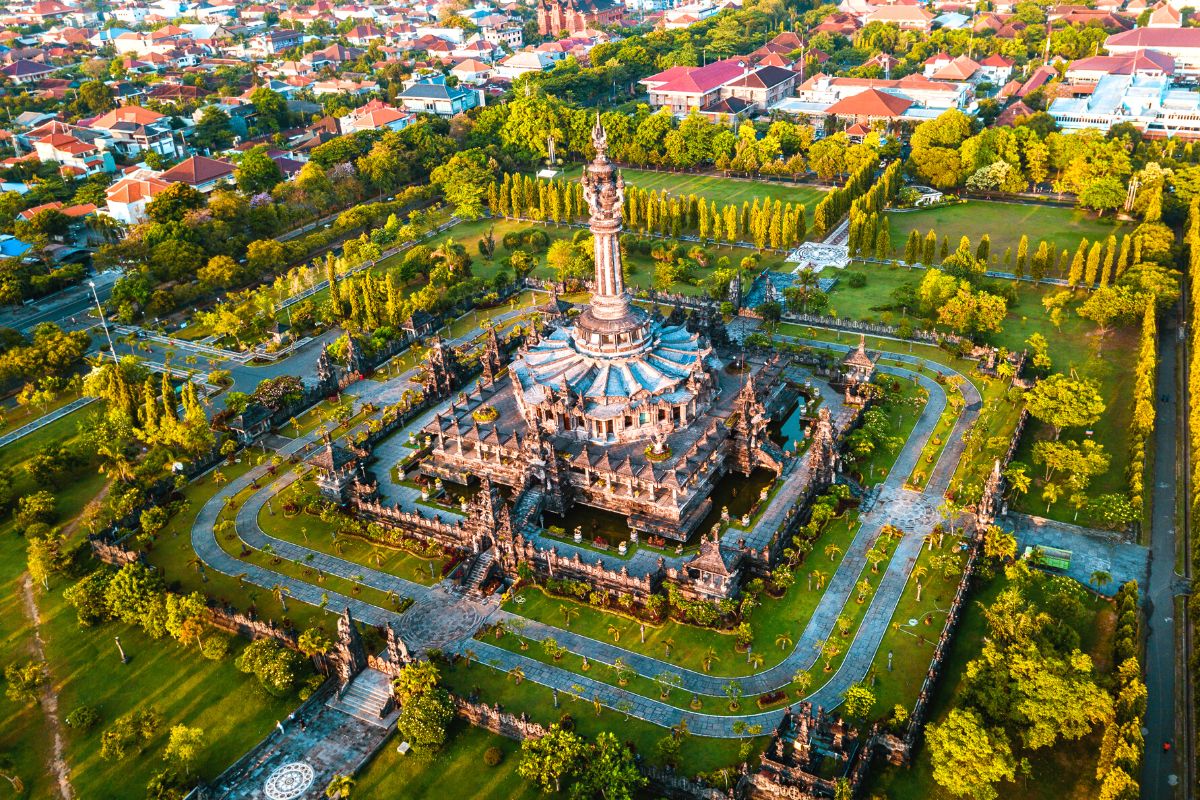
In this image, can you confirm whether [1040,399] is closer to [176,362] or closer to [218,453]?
[218,453]

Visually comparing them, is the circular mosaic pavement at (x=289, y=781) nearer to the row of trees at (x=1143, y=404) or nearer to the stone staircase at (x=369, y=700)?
the stone staircase at (x=369, y=700)

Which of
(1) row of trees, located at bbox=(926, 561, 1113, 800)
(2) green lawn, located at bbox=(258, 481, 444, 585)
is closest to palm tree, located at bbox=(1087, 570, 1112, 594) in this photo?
(1) row of trees, located at bbox=(926, 561, 1113, 800)

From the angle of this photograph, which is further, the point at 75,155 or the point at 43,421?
the point at 75,155

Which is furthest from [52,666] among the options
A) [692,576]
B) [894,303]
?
Result: [894,303]

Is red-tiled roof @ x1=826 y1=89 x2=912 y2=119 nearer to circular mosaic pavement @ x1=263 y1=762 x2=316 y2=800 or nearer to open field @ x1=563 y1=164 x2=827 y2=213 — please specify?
open field @ x1=563 y1=164 x2=827 y2=213

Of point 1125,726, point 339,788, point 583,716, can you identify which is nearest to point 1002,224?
point 1125,726

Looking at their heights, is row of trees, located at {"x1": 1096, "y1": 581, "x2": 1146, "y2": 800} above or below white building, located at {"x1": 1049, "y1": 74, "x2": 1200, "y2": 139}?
below

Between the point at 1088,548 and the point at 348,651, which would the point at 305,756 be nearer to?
the point at 348,651
